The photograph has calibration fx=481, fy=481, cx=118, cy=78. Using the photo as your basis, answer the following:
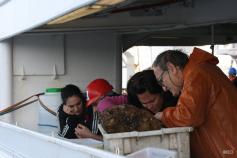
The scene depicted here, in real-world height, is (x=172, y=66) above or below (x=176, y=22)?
below

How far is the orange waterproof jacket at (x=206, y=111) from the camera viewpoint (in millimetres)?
2270

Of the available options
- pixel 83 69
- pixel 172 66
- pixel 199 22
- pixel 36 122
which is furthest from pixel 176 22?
pixel 172 66

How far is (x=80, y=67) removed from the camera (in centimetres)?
496

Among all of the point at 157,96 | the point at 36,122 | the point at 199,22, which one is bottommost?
the point at 36,122

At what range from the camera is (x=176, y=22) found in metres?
4.58

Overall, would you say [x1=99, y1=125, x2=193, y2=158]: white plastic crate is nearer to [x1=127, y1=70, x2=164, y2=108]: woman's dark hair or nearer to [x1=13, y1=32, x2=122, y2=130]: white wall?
[x1=127, y1=70, x2=164, y2=108]: woman's dark hair

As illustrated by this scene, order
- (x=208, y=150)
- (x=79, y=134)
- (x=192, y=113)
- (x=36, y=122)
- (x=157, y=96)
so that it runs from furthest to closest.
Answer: (x=36, y=122)
(x=79, y=134)
(x=157, y=96)
(x=208, y=150)
(x=192, y=113)

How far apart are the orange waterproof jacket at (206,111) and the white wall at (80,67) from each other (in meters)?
2.60

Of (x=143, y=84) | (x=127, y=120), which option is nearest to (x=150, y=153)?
(x=127, y=120)

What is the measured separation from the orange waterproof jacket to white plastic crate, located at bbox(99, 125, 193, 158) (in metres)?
0.06

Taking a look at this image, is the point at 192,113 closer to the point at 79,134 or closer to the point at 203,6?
the point at 79,134

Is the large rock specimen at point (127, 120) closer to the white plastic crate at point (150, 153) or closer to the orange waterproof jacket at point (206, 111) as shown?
the orange waterproof jacket at point (206, 111)

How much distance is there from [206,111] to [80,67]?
2741 mm

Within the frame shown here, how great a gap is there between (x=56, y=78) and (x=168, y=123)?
8.81ft
